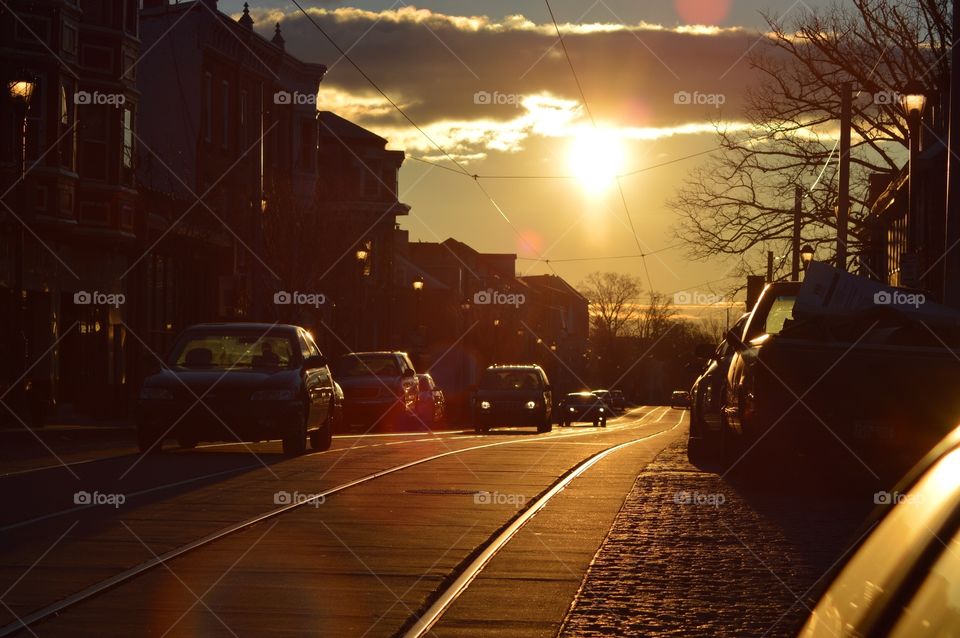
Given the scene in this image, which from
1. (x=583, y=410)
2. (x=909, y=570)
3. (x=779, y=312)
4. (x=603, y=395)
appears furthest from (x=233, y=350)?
(x=603, y=395)

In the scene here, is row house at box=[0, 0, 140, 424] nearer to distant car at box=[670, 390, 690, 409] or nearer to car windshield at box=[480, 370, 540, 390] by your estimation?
car windshield at box=[480, 370, 540, 390]

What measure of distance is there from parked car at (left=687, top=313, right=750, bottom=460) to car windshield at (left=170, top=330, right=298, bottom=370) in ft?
16.7

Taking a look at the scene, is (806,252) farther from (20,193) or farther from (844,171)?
(20,193)

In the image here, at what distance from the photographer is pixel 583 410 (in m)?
68.9

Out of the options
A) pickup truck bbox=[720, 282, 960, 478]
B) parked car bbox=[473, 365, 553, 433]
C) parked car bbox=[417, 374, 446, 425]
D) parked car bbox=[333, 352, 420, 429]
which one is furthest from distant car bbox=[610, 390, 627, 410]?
pickup truck bbox=[720, 282, 960, 478]

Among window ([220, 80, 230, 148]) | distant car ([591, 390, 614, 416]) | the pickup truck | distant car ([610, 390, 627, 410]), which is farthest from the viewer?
distant car ([610, 390, 627, 410])

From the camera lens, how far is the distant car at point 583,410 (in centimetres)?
6688

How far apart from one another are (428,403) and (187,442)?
1885cm

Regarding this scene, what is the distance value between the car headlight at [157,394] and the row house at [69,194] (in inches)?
382

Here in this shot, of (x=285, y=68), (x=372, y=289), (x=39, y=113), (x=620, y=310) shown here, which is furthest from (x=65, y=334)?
(x=620, y=310)

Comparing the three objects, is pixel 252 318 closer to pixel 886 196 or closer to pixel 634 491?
pixel 886 196

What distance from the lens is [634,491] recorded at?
560 inches

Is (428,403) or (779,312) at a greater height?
(779,312)

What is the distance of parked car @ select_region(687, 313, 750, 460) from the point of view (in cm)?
1689
